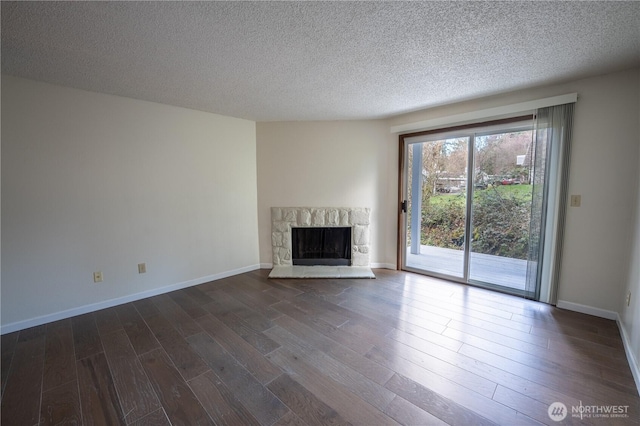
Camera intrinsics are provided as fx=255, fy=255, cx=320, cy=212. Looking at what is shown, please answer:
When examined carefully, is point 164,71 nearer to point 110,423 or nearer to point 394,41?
point 394,41

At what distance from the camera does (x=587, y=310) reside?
8.37 ft

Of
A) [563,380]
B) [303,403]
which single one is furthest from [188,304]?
[563,380]

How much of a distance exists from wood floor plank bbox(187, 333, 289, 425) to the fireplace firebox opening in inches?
84.3

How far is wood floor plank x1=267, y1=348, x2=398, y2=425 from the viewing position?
1.42 m

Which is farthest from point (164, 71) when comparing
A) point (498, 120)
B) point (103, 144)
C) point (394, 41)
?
point (498, 120)

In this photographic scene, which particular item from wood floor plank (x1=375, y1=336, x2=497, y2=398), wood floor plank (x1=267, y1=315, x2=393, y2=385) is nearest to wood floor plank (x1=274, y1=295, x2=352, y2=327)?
wood floor plank (x1=267, y1=315, x2=393, y2=385)

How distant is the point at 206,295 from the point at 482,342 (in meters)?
2.92

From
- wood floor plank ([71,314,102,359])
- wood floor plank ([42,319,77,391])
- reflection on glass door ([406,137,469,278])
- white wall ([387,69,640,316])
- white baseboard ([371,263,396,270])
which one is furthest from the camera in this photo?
white baseboard ([371,263,396,270])

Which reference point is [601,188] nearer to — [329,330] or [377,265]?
[377,265]

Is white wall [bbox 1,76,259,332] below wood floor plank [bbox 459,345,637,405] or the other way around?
the other way around

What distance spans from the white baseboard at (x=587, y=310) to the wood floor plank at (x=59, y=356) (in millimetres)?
4343

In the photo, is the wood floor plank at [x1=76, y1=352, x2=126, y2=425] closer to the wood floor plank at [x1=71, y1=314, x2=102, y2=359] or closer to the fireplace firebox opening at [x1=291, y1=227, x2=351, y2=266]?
the wood floor plank at [x1=71, y1=314, x2=102, y2=359]

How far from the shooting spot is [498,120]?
118 inches

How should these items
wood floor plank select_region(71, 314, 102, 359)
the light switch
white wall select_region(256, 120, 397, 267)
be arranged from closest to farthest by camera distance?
wood floor plank select_region(71, 314, 102, 359) → the light switch → white wall select_region(256, 120, 397, 267)
